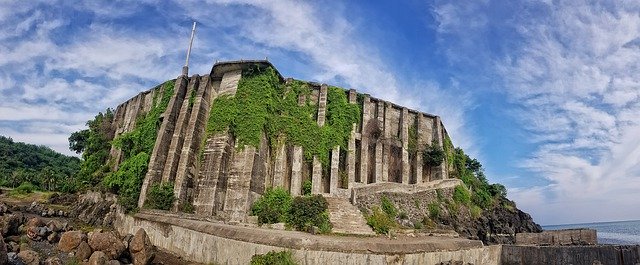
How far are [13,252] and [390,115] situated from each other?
77.7 feet

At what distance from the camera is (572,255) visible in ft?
31.7

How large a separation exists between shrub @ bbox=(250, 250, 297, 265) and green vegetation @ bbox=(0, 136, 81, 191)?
32.4 meters

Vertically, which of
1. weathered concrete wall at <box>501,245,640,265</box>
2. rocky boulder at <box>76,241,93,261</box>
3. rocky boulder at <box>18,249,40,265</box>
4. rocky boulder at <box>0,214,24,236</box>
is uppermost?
weathered concrete wall at <box>501,245,640,265</box>

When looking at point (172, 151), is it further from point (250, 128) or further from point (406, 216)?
point (406, 216)

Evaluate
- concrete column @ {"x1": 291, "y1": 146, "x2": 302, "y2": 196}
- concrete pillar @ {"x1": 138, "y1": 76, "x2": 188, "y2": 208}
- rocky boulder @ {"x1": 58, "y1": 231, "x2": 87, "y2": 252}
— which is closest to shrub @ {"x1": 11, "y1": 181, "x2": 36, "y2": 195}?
concrete pillar @ {"x1": 138, "y1": 76, "x2": 188, "y2": 208}

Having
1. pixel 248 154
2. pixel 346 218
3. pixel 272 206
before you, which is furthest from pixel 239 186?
pixel 346 218

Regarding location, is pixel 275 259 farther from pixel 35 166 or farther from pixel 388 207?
pixel 35 166

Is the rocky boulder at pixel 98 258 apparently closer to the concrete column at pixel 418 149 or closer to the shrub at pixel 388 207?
the shrub at pixel 388 207

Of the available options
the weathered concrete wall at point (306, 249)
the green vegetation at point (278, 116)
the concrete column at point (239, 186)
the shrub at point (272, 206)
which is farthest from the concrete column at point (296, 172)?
the weathered concrete wall at point (306, 249)

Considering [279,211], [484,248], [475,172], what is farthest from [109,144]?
[475,172]

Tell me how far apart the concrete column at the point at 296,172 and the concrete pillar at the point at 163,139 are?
7131 millimetres

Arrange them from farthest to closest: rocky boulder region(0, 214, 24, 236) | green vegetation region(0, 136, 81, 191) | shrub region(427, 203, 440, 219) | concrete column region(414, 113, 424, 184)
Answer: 1. green vegetation region(0, 136, 81, 191)
2. concrete column region(414, 113, 424, 184)
3. shrub region(427, 203, 440, 219)
4. rocky boulder region(0, 214, 24, 236)

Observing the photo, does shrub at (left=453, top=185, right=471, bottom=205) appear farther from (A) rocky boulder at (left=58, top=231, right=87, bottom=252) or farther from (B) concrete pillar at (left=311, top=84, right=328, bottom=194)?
(A) rocky boulder at (left=58, top=231, right=87, bottom=252)

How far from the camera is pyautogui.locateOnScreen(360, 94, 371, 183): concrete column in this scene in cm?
2667
